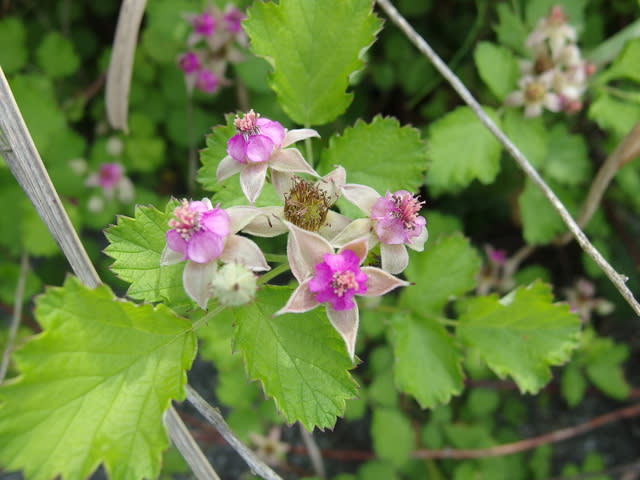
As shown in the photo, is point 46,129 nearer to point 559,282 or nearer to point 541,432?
point 559,282

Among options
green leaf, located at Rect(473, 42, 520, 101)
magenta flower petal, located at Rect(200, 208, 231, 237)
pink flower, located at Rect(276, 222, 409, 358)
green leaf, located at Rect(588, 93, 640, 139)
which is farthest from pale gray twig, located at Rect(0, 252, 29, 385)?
green leaf, located at Rect(588, 93, 640, 139)

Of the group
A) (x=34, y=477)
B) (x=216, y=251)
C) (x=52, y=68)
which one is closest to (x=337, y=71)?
(x=216, y=251)

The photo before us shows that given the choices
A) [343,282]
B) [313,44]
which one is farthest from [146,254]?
[313,44]

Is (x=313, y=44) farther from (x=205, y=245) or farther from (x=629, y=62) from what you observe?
(x=629, y=62)

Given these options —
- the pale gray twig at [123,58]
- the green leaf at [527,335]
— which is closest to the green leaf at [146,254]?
the pale gray twig at [123,58]

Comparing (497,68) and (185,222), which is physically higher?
(185,222)

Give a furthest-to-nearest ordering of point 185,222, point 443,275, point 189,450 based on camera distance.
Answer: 1. point 443,275
2. point 189,450
3. point 185,222

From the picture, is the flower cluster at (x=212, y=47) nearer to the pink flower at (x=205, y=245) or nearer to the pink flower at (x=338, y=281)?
the pink flower at (x=205, y=245)
